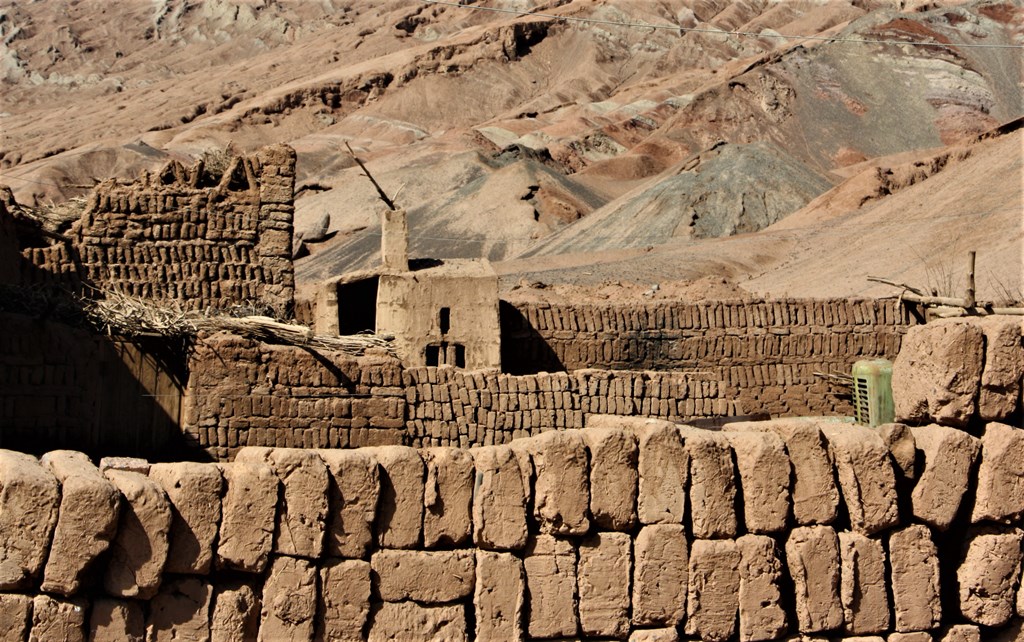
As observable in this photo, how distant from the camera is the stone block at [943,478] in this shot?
638cm

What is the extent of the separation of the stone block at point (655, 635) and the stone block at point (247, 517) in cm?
157

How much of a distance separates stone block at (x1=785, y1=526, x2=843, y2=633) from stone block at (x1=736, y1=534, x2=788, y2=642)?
0.10 meters

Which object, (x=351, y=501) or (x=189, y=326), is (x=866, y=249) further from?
(x=351, y=501)

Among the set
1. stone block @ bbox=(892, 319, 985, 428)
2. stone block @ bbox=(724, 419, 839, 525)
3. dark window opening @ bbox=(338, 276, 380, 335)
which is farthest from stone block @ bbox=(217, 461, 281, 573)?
dark window opening @ bbox=(338, 276, 380, 335)

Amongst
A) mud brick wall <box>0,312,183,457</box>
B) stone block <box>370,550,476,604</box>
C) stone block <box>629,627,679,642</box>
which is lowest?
stone block <box>629,627,679,642</box>

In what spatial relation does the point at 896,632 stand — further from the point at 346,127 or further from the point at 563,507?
the point at 346,127

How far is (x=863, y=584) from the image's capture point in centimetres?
626

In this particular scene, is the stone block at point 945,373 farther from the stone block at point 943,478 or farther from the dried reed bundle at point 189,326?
the dried reed bundle at point 189,326

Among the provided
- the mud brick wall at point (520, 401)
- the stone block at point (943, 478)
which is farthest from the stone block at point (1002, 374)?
the mud brick wall at point (520, 401)

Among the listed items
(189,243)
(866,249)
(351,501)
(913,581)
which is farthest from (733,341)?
(866,249)

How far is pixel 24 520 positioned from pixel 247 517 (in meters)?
0.81

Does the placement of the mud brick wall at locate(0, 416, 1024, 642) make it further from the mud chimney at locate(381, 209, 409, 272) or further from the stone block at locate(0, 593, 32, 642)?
the mud chimney at locate(381, 209, 409, 272)

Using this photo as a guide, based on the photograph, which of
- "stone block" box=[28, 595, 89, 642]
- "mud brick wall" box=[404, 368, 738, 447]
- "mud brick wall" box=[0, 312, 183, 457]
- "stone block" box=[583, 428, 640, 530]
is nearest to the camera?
"stone block" box=[28, 595, 89, 642]

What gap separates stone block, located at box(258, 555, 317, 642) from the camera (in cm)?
550
